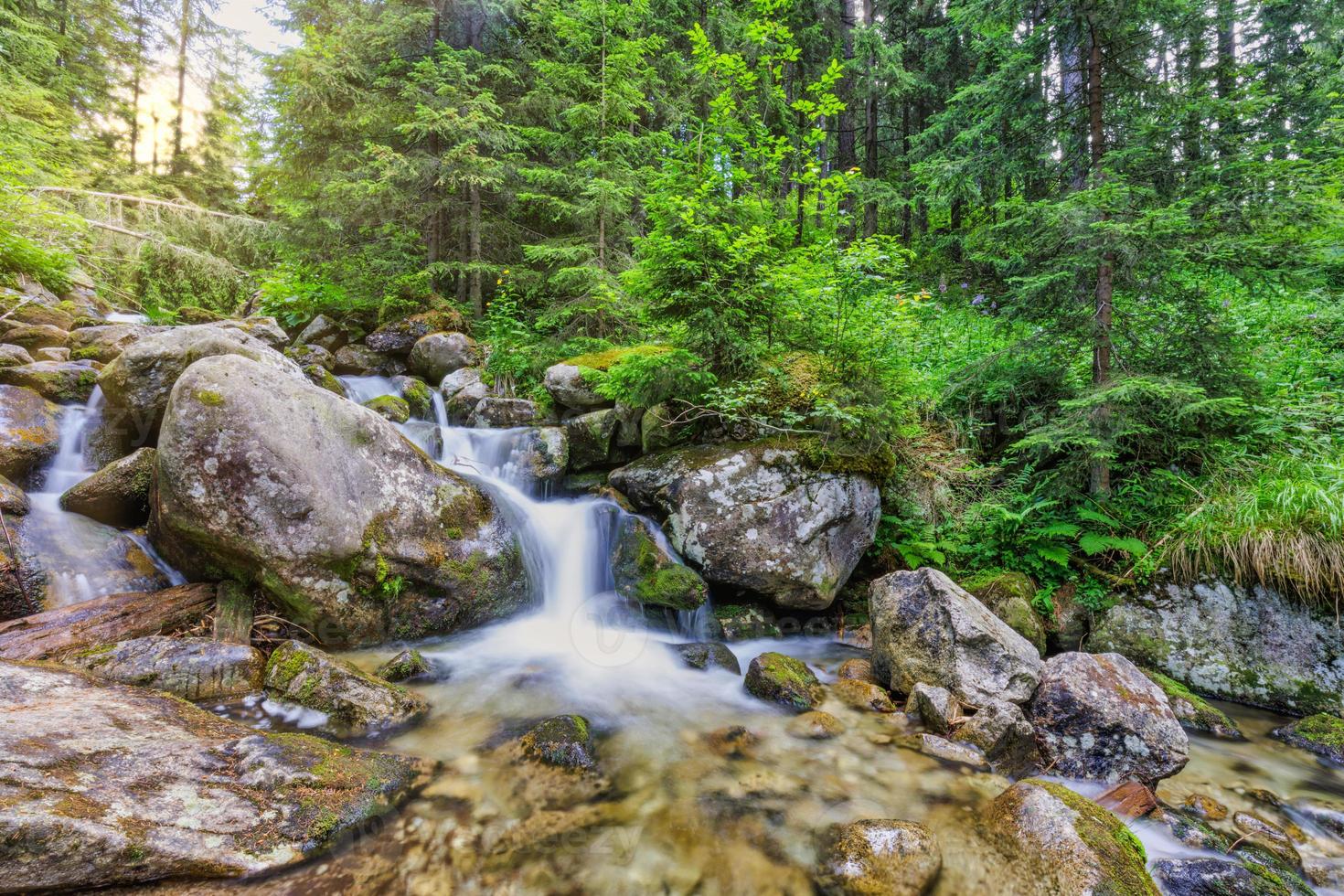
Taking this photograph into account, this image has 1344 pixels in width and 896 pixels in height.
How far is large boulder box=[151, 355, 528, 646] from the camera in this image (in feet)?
14.3

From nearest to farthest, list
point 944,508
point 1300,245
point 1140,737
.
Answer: point 1140,737 < point 1300,245 < point 944,508

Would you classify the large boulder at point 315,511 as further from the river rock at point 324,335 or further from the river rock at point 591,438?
the river rock at point 324,335

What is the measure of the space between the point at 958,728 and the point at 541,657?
377cm

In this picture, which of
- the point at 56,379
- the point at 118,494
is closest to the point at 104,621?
the point at 118,494

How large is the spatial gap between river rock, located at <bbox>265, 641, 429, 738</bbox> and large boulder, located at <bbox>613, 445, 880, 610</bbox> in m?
3.16

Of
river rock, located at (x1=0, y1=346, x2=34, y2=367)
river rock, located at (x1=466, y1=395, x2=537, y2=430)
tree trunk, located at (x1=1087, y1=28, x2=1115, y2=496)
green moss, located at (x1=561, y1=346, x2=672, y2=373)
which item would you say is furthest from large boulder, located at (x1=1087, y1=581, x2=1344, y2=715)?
river rock, located at (x1=0, y1=346, x2=34, y2=367)

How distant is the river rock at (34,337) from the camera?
24.7ft

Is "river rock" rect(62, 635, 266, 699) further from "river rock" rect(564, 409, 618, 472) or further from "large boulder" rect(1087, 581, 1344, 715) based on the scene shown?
"large boulder" rect(1087, 581, 1344, 715)

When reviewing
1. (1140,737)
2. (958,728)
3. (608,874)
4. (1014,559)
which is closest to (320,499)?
(608,874)

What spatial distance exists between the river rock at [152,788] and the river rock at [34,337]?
7.52 metres

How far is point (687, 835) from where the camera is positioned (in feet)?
10.0

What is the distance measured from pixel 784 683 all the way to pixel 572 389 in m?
5.19

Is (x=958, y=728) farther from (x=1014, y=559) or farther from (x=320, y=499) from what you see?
(x=320, y=499)

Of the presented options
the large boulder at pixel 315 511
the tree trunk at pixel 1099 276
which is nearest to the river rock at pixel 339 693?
the large boulder at pixel 315 511
